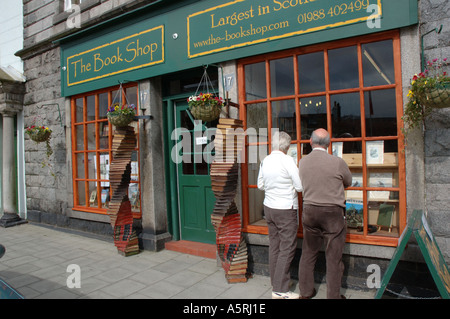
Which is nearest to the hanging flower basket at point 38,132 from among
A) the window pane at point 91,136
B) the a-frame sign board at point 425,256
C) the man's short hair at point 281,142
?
the window pane at point 91,136

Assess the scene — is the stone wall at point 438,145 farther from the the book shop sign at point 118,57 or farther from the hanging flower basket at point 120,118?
the hanging flower basket at point 120,118

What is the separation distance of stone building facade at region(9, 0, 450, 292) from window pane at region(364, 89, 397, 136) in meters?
0.19

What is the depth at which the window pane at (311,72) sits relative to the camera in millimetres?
4227

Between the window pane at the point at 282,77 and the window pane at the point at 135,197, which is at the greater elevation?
the window pane at the point at 282,77

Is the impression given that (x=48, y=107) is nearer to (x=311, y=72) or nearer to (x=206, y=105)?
(x=206, y=105)

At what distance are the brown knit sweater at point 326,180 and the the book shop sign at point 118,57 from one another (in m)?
3.41

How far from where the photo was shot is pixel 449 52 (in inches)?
→ 135

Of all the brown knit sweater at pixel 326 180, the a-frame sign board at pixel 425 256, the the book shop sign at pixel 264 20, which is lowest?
the a-frame sign board at pixel 425 256

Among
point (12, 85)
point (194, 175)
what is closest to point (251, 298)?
point (194, 175)

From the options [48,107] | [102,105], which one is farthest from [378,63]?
[48,107]

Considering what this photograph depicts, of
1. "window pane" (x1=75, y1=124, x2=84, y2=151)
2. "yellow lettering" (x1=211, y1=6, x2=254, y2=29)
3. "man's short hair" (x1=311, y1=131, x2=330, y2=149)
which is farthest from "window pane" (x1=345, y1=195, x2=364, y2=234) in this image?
"window pane" (x1=75, y1=124, x2=84, y2=151)

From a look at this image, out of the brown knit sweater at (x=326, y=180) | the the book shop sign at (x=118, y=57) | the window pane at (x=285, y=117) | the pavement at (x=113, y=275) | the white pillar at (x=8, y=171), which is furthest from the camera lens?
the white pillar at (x=8, y=171)

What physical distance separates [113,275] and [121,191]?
146 centimetres

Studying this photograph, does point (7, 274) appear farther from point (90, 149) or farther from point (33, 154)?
point (33, 154)
